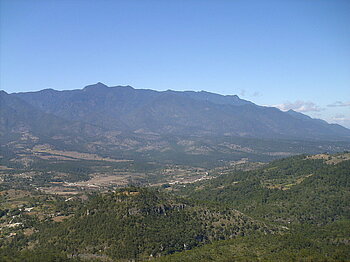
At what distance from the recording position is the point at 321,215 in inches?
5541

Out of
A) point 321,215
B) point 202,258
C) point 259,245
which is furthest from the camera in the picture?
point 321,215

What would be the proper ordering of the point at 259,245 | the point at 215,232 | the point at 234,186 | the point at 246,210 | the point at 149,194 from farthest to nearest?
the point at 234,186 → the point at 246,210 → the point at 149,194 → the point at 215,232 → the point at 259,245

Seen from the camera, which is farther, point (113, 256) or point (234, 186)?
point (234, 186)

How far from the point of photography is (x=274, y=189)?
176 meters

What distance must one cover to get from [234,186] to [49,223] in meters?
98.3

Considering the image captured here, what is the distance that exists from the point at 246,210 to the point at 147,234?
63.9 metres

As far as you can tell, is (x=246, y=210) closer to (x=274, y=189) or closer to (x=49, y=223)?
(x=274, y=189)

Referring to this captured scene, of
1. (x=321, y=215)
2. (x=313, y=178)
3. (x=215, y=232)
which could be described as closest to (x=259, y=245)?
(x=215, y=232)

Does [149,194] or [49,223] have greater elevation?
[149,194]

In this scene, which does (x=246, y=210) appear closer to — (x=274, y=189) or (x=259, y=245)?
(x=274, y=189)

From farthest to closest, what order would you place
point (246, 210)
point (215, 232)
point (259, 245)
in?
point (246, 210) → point (215, 232) → point (259, 245)

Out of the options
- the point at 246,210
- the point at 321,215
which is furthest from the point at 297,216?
the point at 246,210

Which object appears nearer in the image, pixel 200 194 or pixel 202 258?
pixel 202 258

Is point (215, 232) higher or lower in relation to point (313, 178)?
lower
